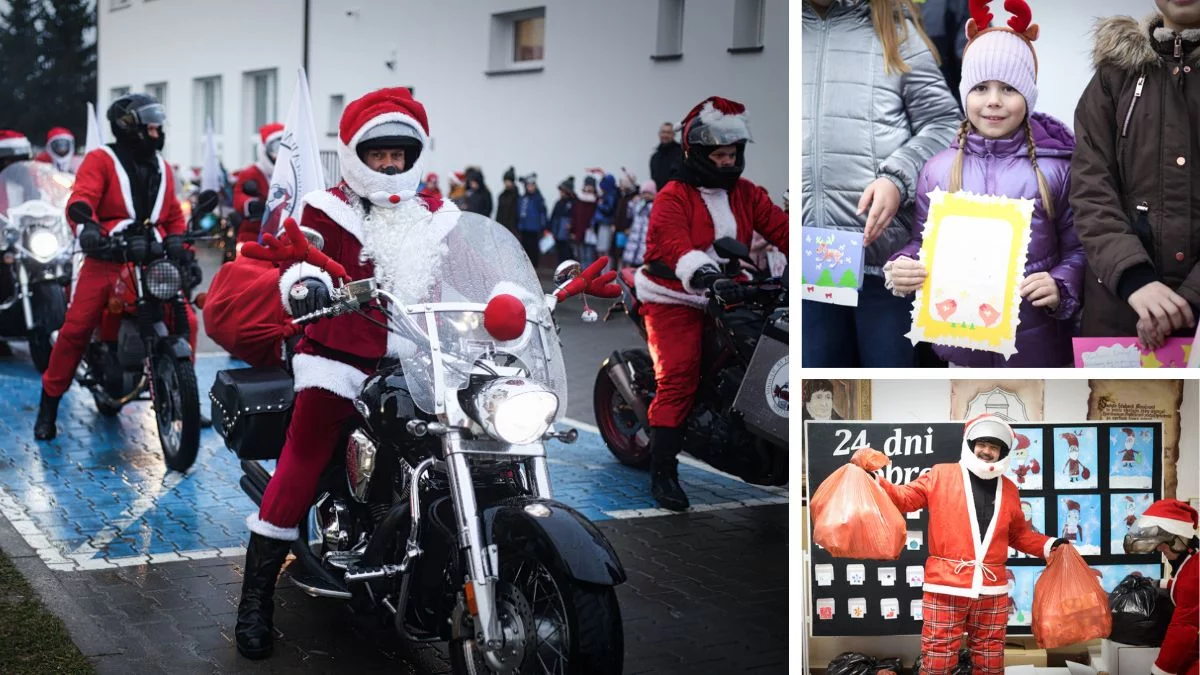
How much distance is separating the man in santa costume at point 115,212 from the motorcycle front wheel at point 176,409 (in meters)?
0.56

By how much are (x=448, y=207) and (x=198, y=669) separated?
1702mm

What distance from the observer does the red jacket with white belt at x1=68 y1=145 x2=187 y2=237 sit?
7.79 m

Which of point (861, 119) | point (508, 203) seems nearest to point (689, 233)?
point (861, 119)

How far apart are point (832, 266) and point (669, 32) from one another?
289 inches

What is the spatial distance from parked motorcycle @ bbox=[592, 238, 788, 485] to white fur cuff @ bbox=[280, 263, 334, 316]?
6.82ft

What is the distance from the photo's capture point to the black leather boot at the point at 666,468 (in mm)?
6961

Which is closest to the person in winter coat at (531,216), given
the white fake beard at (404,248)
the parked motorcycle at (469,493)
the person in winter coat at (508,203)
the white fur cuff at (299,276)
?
the person in winter coat at (508,203)

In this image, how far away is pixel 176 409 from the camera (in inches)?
298

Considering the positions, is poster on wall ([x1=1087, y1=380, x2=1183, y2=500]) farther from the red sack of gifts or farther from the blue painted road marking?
the blue painted road marking

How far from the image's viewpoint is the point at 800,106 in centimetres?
399

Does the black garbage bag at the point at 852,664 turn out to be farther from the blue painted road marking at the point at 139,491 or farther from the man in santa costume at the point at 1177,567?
the blue painted road marking at the point at 139,491

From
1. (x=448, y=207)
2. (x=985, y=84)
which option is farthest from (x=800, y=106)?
(x=448, y=207)

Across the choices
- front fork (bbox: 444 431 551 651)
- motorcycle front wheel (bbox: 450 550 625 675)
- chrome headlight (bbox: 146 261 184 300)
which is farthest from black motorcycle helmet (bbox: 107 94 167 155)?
motorcycle front wheel (bbox: 450 550 625 675)

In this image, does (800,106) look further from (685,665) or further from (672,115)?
(672,115)
